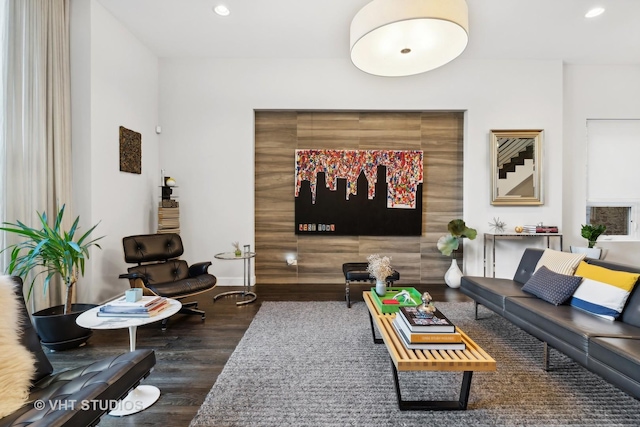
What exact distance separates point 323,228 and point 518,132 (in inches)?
123

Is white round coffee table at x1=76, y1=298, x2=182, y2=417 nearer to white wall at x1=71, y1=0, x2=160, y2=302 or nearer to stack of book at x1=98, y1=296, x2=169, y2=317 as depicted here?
stack of book at x1=98, y1=296, x2=169, y2=317

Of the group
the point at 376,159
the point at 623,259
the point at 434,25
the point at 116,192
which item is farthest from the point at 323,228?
the point at 623,259

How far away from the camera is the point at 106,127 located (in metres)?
3.36

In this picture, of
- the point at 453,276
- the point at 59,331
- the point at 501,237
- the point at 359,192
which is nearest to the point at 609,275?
the point at 453,276

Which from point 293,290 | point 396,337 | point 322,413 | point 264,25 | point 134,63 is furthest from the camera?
point 293,290

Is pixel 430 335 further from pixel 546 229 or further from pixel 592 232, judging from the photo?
pixel 592 232

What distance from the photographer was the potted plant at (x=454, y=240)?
4.14 meters

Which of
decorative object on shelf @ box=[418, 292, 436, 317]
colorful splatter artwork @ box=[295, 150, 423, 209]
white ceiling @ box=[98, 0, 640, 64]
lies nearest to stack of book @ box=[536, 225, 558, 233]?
colorful splatter artwork @ box=[295, 150, 423, 209]

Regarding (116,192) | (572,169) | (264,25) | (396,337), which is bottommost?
(396,337)

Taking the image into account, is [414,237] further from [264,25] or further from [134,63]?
[134,63]

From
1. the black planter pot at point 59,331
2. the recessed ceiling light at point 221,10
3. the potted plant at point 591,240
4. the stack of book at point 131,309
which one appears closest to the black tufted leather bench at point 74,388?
the stack of book at point 131,309

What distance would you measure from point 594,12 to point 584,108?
5.30 ft

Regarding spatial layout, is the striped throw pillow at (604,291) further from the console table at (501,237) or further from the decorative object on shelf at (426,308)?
the console table at (501,237)

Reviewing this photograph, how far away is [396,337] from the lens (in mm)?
1848
